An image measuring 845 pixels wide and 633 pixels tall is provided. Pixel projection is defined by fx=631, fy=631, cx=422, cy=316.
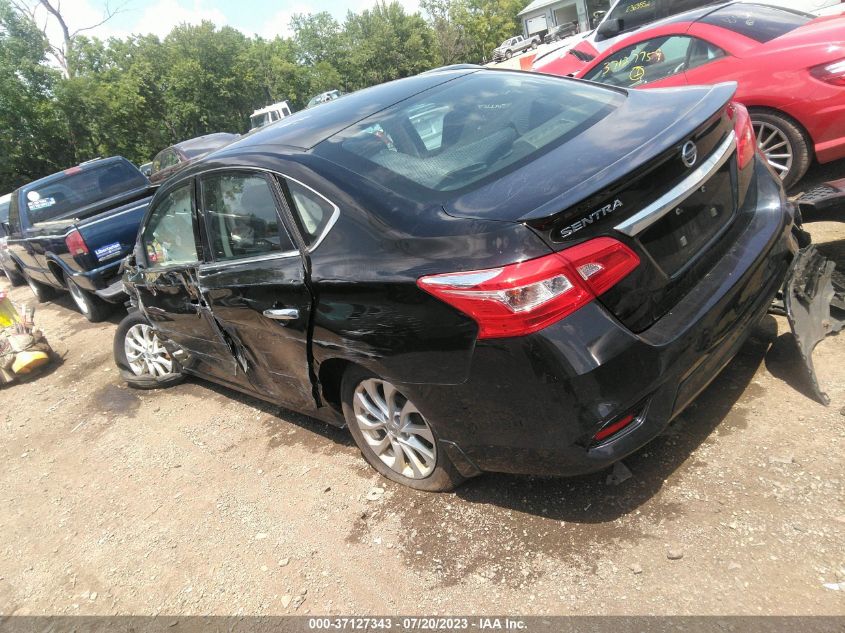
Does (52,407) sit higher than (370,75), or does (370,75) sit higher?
(370,75)

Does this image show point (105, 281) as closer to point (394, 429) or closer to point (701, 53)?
point (394, 429)

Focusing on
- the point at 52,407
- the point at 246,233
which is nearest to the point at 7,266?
the point at 52,407

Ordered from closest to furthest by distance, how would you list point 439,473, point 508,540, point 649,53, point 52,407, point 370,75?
point 508,540 < point 439,473 < point 52,407 < point 649,53 < point 370,75

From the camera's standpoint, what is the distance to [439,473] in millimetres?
2889

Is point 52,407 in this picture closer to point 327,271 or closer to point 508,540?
point 327,271

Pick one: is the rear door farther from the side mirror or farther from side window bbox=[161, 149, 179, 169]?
side window bbox=[161, 149, 179, 169]

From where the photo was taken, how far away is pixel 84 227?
693 centimetres

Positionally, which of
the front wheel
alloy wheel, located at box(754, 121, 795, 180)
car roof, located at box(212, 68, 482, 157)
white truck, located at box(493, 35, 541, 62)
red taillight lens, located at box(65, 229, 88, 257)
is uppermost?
white truck, located at box(493, 35, 541, 62)

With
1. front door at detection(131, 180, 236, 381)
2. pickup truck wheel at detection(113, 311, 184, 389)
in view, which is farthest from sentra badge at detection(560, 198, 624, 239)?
pickup truck wheel at detection(113, 311, 184, 389)

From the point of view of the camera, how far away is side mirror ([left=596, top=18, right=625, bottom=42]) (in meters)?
8.27

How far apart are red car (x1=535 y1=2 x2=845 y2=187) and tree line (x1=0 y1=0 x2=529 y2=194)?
2806 centimetres

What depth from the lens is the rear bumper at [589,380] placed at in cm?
216

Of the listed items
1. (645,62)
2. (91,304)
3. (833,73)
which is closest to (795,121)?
(833,73)

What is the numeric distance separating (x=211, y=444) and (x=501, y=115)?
9.32ft
